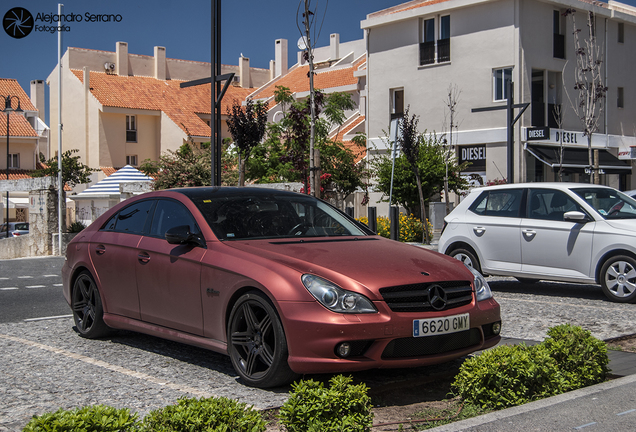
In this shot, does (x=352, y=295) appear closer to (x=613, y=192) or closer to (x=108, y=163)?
(x=613, y=192)

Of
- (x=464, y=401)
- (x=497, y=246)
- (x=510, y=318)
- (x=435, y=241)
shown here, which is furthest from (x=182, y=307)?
(x=435, y=241)

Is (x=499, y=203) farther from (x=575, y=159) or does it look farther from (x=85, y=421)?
(x=575, y=159)

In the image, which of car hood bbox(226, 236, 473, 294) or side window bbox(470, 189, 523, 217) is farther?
side window bbox(470, 189, 523, 217)

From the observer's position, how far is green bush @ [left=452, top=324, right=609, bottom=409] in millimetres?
4613

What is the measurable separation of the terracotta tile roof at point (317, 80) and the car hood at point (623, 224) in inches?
1352

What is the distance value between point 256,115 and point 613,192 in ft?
59.4

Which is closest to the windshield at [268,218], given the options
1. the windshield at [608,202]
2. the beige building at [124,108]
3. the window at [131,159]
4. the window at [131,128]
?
the windshield at [608,202]

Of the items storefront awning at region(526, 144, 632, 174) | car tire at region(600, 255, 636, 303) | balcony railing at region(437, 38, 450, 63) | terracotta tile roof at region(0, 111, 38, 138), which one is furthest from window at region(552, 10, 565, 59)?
terracotta tile roof at region(0, 111, 38, 138)

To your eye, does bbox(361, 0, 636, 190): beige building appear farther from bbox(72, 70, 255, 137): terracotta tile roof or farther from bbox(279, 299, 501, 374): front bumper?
bbox(279, 299, 501, 374): front bumper

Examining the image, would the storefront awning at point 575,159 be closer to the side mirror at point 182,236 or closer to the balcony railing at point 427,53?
the balcony railing at point 427,53

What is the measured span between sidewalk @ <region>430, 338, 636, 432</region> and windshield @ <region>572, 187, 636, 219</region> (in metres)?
5.34

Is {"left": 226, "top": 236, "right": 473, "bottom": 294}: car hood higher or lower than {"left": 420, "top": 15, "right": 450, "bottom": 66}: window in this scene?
lower

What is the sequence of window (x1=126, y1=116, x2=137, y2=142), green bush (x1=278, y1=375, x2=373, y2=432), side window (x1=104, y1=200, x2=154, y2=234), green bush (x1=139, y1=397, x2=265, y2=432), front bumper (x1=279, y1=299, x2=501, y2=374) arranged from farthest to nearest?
window (x1=126, y1=116, x2=137, y2=142) → side window (x1=104, y1=200, x2=154, y2=234) → front bumper (x1=279, y1=299, x2=501, y2=374) → green bush (x1=278, y1=375, x2=373, y2=432) → green bush (x1=139, y1=397, x2=265, y2=432)

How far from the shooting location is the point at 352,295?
4.82 m
